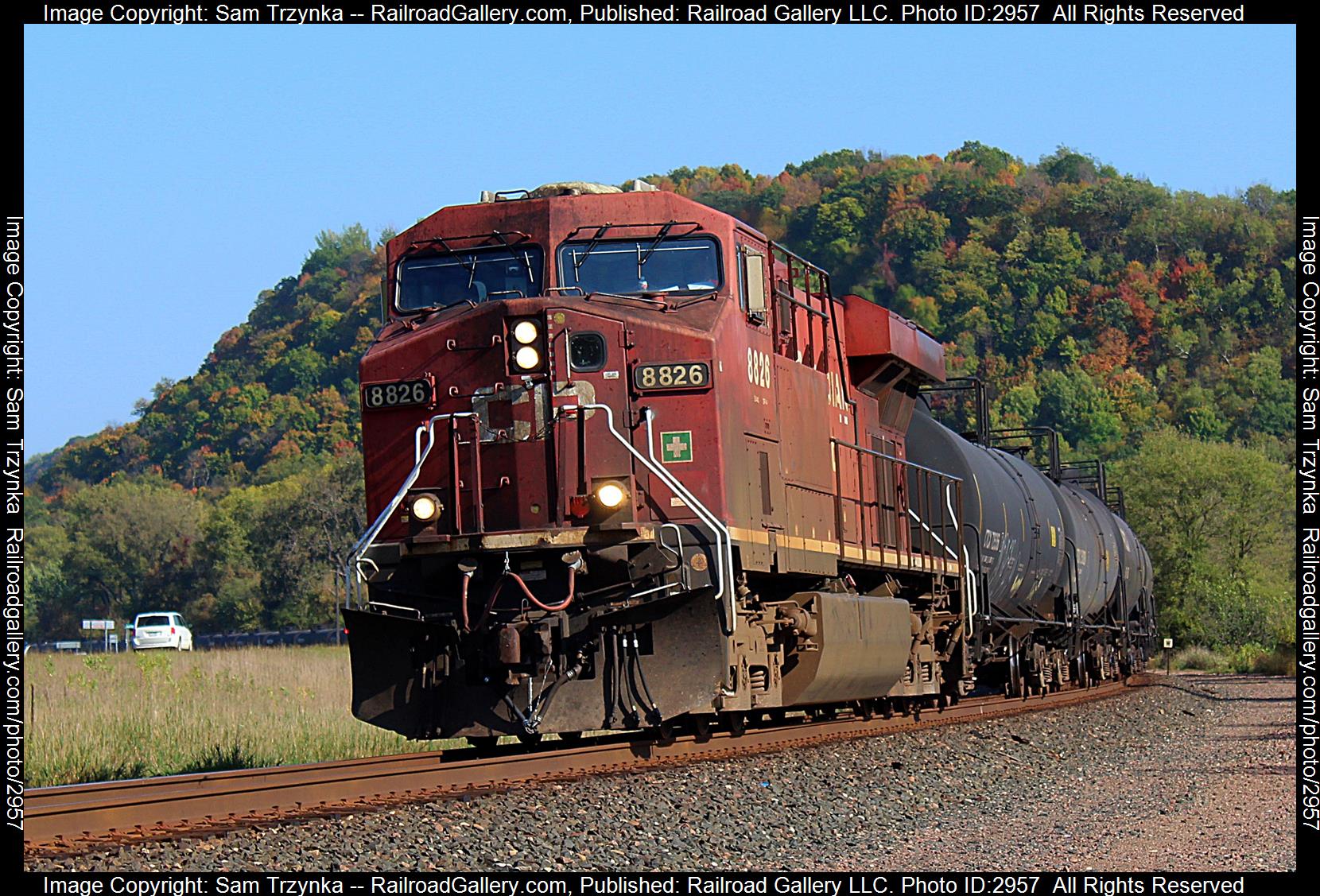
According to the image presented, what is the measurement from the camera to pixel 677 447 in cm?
1084

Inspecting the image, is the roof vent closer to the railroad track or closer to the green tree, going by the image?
the railroad track

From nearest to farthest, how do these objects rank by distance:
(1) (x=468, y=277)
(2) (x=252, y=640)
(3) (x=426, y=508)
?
1. (3) (x=426, y=508)
2. (1) (x=468, y=277)
3. (2) (x=252, y=640)

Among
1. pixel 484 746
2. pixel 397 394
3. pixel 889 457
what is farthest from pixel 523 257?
pixel 889 457

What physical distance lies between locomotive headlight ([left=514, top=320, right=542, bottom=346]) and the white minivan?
35.0 m

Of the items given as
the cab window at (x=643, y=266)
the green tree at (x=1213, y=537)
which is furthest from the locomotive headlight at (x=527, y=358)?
the green tree at (x=1213, y=537)

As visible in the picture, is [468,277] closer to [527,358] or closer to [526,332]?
[526,332]

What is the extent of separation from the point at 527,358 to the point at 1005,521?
9.09 metres

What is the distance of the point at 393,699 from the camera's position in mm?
10594

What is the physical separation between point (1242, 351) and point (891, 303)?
20.3 metres

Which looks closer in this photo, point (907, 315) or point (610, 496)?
point (610, 496)

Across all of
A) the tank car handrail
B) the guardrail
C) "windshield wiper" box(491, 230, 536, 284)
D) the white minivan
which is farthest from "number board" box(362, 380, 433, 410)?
the guardrail

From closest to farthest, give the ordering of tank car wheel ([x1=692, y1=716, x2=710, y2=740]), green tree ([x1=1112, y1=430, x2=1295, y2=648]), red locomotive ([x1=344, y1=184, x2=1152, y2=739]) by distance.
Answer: red locomotive ([x1=344, y1=184, x2=1152, y2=739])
tank car wheel ([x1=692, y1=716, x2=710, y2=740])
green tree ([x1=1112, y1=430, x2=1295, y2=648])

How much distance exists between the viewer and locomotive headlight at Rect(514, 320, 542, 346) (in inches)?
425

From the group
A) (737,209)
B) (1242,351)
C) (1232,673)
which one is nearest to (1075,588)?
(1232,673)
